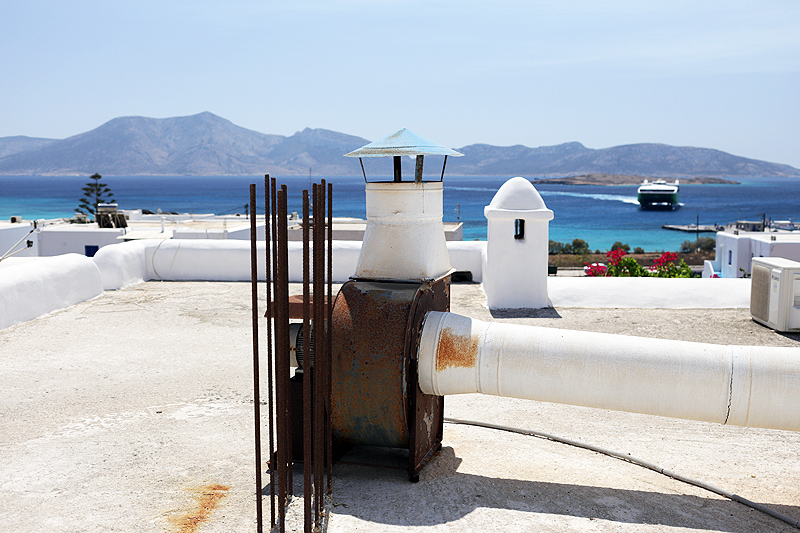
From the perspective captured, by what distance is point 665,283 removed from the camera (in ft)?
38.3

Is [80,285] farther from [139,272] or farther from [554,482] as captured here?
[554,482]

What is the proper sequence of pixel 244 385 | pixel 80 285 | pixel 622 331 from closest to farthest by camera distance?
pixel 244 385 → pixel 622 331 → pixel 80 285

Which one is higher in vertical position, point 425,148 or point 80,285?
point 425,148

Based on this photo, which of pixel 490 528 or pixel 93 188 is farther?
pixel 93 188

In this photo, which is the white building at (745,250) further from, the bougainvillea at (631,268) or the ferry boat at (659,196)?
the ferry boat at (659,196)

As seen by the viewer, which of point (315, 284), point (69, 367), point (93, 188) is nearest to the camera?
point (315, 284)

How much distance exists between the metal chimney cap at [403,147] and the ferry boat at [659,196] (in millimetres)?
150149

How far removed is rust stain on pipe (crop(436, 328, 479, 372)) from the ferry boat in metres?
151

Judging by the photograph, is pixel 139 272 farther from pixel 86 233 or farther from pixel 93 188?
pixel 93 188

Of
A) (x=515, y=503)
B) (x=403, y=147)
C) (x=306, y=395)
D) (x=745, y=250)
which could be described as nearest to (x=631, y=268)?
(x=403, y=147)

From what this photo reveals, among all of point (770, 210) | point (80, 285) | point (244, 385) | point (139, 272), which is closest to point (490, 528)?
point (244, 385)

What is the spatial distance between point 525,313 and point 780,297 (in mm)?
3756

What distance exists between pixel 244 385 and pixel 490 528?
3990 mm

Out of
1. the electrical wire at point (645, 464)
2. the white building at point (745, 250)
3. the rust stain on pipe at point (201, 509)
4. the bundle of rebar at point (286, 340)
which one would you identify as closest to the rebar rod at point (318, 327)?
the bundle of rebar at point (286, 340)
